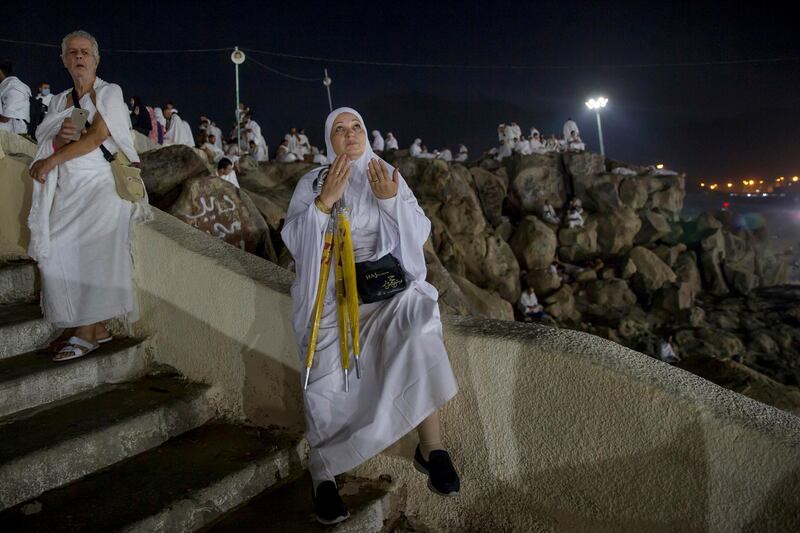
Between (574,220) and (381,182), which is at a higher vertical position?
(574,220)

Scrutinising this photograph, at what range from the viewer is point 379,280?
8.84 feet

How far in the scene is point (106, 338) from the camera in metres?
3.69

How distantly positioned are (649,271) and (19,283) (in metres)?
24.2

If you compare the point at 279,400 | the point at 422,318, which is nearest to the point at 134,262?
the point at 279,400

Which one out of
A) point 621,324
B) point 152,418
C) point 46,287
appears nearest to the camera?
point 152,418

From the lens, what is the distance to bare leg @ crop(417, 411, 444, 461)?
2549 millimetres

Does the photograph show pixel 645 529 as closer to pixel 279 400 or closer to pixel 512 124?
pixel 279 400

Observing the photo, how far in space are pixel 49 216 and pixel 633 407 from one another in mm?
3604

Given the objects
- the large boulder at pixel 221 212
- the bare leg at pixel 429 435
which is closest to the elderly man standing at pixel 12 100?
the large boulder at pixel 221 212

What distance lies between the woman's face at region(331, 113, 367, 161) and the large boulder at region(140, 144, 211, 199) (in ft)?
13.2

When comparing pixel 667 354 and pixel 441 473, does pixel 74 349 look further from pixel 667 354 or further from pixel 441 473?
pixel 667 354

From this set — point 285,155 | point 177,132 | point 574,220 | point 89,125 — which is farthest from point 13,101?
point 574,220

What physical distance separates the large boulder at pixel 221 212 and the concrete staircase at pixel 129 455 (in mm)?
2330

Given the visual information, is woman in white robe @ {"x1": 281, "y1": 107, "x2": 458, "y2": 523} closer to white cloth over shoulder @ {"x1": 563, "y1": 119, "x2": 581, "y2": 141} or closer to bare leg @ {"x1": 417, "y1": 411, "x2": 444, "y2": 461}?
bare leg @ {"x1": 417, "y1": 411, "x2": 444, "y2": 461}
